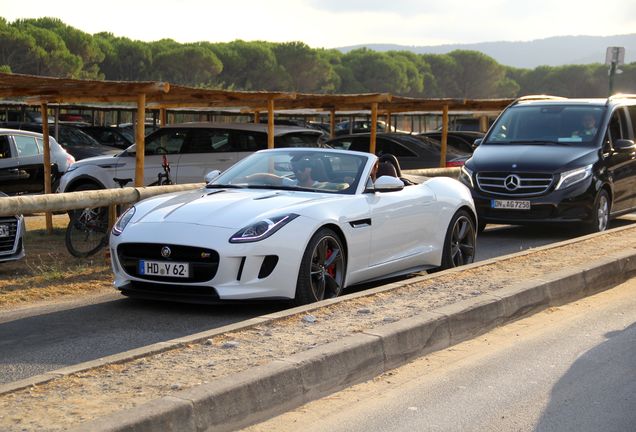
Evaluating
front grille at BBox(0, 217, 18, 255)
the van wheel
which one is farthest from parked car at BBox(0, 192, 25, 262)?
the van wheel

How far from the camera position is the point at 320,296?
28.0 feet

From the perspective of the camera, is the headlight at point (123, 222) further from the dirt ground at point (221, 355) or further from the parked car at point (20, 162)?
the parked car at point (20, 162)

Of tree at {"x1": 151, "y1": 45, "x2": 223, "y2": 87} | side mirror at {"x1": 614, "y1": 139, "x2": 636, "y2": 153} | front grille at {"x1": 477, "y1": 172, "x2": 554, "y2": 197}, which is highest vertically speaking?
tree at {"x1": 151, "y1": 45, "x2": 223, "y2": 87}

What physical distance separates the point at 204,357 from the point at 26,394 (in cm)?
122

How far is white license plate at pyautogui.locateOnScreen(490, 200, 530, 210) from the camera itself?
14.5 meters

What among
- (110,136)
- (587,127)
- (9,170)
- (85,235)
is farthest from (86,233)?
(110,136)

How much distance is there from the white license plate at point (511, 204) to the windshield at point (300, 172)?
17.0 feet

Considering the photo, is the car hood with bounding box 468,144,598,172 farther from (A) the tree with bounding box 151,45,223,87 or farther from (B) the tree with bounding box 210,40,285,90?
(B) the tree with bounding box 210,40,285,90

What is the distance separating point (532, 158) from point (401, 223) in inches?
220

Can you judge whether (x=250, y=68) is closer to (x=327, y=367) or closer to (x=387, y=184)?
(x=387, y=184)

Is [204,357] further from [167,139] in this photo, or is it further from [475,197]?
[167,139]

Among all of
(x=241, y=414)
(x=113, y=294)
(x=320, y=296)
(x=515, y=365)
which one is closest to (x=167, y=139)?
(x=113, y=294)

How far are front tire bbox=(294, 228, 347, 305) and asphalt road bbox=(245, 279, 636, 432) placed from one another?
1406 mm

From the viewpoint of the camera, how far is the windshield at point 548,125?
15.5 m
